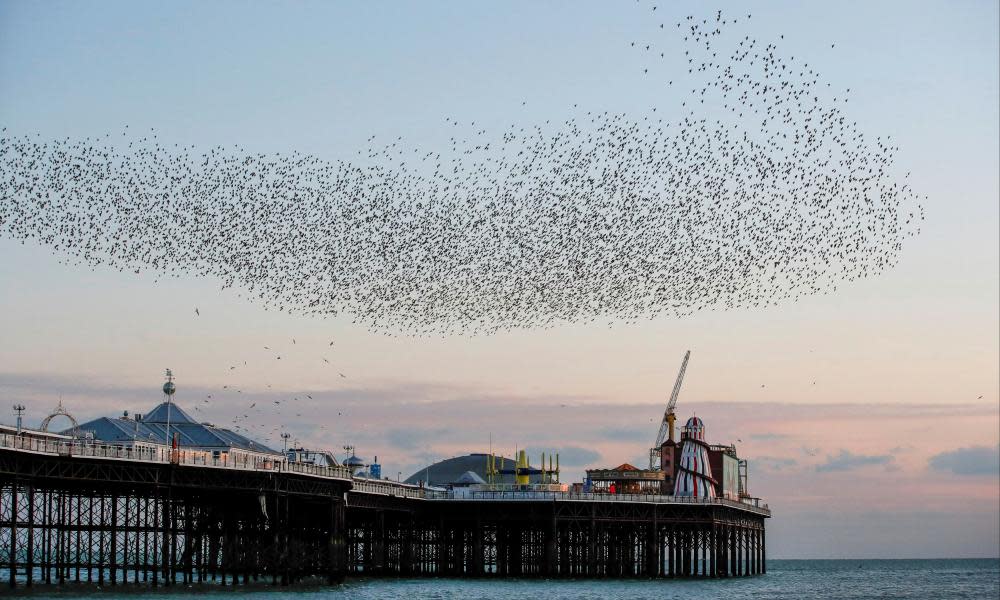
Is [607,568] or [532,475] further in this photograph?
[532,475]

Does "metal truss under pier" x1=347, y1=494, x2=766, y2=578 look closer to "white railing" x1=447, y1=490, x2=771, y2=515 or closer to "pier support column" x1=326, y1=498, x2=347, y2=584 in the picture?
"white railing" x1=447, y1=490, x2=771, y2=515

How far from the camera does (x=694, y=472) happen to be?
149000mm

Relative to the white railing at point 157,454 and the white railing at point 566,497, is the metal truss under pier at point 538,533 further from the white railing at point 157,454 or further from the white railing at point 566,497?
the white railing at point 157,454

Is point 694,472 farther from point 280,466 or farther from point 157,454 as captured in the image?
point 157,454

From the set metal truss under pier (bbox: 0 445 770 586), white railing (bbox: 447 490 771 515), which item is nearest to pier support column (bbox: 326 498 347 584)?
metal truss under pier (bbox: 0 445 770 586)

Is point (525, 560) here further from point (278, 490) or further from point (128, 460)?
point (128, 460)

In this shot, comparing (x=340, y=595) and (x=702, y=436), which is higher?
(x=702, y=436)

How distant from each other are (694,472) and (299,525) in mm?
46517

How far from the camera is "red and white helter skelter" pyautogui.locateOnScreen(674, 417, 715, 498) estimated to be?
148m

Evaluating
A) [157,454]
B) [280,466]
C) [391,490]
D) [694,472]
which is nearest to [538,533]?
[694,472]

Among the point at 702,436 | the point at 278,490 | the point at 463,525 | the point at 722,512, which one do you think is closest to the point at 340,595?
the point at 278,490

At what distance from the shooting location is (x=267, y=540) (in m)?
106

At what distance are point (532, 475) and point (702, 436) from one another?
72.6 ft

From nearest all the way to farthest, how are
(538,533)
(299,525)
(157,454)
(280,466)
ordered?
(157,454)
(280,466)
(299,525)
(538,533)
